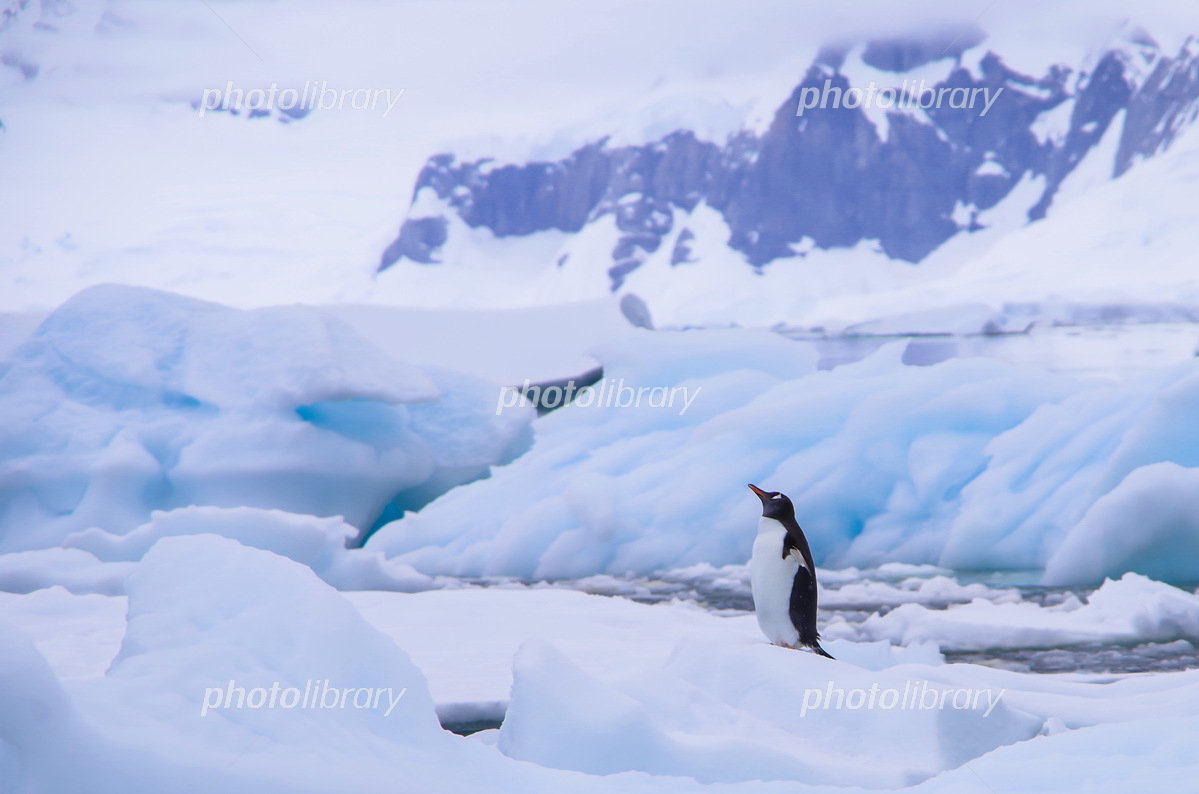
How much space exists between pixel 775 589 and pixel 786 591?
4 cm

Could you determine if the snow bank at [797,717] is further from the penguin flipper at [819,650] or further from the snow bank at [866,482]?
the snow bank at [866,482]

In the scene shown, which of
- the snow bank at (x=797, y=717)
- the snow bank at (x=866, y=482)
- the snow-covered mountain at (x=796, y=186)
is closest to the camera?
the snow bank at (x=797, y=717)

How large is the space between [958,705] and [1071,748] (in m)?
0.43

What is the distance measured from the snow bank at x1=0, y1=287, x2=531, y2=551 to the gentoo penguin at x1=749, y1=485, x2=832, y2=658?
13.2ft

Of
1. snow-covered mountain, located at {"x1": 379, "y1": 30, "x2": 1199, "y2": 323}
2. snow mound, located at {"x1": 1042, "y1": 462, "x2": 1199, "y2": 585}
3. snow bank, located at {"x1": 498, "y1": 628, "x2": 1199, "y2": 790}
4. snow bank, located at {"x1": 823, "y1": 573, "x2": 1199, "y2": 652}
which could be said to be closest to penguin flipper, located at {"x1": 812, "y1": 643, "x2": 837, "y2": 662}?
snow bank, located at {"x1": 498, "y1": 628, "x2": 1199, "y2": 790}

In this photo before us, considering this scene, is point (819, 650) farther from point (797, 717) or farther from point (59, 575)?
point (59, 575)

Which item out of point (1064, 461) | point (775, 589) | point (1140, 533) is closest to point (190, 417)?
point (775, 589)

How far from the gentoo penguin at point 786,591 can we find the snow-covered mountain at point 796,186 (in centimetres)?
7384

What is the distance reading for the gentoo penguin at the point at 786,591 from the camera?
3562 millimetres

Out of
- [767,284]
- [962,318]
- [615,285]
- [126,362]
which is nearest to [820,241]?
[767,284]

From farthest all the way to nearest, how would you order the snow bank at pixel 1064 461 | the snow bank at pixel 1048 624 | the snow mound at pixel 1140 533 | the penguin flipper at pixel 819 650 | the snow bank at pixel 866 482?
the snow bank at pixel 866 482
the snow bank at pixel 1064 461
the snow mound at pixel 1140 533
the snow bank at pixel 1048 624
the penguin flipper at pixel 819 650

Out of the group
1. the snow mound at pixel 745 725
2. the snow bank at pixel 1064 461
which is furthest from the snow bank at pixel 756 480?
the snow mound at pixel 745 725

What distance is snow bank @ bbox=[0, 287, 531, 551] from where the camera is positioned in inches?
281

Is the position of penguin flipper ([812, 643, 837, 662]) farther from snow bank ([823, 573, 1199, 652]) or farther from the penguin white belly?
snow bank ([823, 573, 1199, 652])
